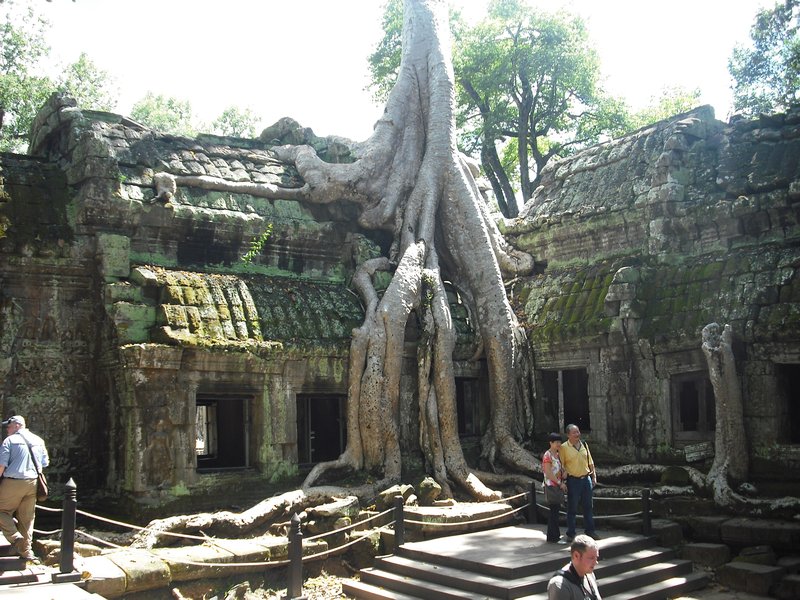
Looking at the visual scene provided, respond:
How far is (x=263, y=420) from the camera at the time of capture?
9.65m

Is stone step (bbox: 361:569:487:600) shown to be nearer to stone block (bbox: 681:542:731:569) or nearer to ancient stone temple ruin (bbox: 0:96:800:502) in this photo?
ancient stone temple ruin (bbox: 0:96:800:502)

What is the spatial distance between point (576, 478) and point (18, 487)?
16.6 ft

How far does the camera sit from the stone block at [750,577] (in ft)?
23.9

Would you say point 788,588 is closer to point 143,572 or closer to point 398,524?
point 398,524

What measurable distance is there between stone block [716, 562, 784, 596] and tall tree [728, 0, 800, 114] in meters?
13.5

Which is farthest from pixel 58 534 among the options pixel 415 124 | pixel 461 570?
pixel 415 124

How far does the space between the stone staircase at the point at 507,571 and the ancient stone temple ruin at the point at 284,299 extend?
183 centimetres

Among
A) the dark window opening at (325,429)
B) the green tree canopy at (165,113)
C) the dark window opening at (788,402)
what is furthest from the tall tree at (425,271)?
the green tree canopy at (165,113)

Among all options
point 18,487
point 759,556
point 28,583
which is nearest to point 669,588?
point 759,556

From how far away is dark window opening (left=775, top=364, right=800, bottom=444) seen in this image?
8.80 m

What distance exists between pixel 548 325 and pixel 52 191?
6.57 m

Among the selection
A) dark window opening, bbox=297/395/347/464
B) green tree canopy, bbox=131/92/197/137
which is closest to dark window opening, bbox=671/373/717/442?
dark window opening, bbox=297/395/347/464

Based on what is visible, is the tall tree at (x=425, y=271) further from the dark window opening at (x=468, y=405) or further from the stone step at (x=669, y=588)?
the stone step at (x=669, y=588)

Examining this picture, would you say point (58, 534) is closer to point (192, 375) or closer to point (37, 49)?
point (192, 375)
